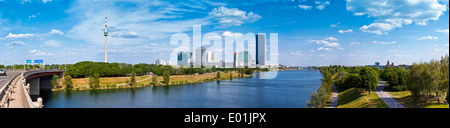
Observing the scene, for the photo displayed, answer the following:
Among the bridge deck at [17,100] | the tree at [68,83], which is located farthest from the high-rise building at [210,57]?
the bridge deck at [17,100]

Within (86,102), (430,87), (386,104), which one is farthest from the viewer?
(86,102)

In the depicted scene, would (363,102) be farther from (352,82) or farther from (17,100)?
(17,100)

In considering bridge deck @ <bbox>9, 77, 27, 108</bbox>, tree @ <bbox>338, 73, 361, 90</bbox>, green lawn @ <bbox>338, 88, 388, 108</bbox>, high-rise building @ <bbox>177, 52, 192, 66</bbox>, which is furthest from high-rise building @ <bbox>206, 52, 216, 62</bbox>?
bridge deck @ <bbox>9, 77, 27, 108</bbox>

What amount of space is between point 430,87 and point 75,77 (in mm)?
38550

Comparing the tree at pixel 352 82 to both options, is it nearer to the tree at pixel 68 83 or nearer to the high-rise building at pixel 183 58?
the tree at pixel 68 83

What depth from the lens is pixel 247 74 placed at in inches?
2443

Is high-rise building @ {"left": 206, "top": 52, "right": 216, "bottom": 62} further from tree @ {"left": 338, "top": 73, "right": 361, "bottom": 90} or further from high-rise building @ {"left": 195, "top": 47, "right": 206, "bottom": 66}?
tree @ {"left": 338, "top": 73, "right": 361, "bottom": 90}

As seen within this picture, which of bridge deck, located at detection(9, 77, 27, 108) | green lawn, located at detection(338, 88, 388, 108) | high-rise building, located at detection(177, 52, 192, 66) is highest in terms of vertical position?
high-rise building, located at detection(177, 52, 192, 66)
